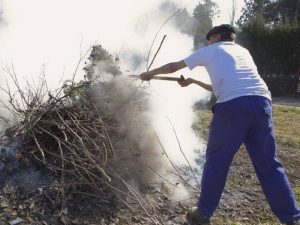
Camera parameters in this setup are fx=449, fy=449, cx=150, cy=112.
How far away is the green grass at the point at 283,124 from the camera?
8.15 metres

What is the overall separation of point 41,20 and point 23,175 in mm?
3057

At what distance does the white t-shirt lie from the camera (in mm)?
4074

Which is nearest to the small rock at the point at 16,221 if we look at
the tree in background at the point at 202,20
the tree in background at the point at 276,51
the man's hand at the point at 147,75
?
the man's hand at the point at 147,75

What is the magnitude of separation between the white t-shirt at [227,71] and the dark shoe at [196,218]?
1.06 meters

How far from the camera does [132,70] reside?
6375 mm

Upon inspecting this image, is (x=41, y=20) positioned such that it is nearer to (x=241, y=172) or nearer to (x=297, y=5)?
(x=241, y=172)

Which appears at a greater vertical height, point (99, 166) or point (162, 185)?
point (99, 166)

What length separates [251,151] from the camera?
411 cm

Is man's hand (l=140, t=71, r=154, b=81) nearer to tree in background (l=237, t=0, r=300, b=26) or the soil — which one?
the soil

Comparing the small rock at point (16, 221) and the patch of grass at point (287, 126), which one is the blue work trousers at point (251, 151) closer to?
the small rock at point (16, 221)

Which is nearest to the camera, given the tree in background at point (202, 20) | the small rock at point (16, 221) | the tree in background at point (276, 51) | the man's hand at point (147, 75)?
the small rock at point (16, 221)

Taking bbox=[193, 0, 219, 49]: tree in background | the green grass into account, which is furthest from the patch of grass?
bbox=[193, 0, 219, 49]: tree in background

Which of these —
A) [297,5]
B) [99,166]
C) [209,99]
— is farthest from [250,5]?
[99,166]

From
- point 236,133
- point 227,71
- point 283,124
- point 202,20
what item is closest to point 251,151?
point 236,133
